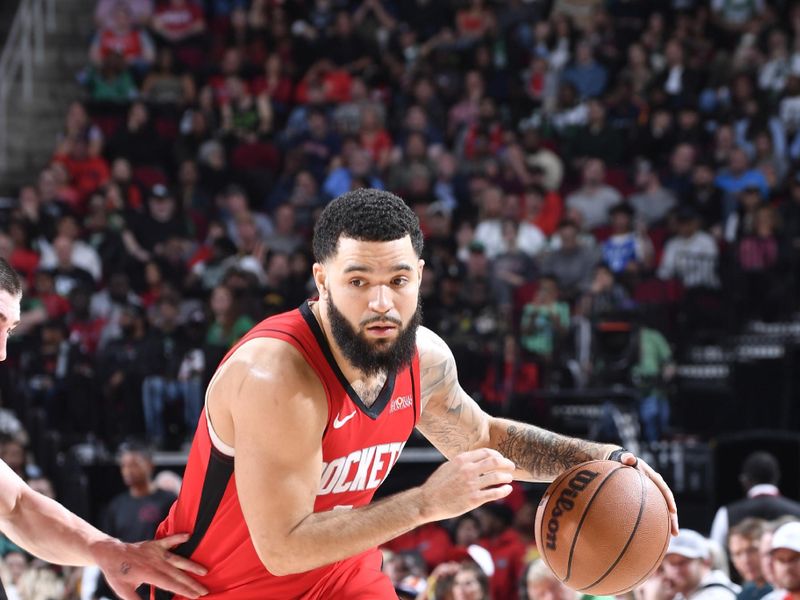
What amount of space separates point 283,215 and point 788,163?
5169mm

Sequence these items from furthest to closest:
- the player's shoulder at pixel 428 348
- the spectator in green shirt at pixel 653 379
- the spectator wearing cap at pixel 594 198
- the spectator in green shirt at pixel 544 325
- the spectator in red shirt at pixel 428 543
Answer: the spectator wearing cap at pixel 594 198 < the spectator in green shirt at pixel 544 325 < the spectator in green shirt at pixel 653 379 < the spectator in red shirt at pixel 428 543 < the player's shoulder at pixel 428 348

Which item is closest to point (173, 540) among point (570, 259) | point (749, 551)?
point (749, 551)

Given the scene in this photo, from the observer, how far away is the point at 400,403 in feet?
12.9

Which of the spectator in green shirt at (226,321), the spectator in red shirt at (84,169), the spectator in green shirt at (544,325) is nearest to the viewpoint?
the spectator in green shirt at (544,325)

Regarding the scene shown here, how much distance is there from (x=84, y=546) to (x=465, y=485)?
4.40 feet

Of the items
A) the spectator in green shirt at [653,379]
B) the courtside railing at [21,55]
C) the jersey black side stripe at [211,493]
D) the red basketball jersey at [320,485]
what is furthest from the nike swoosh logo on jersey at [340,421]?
the courtside railing at [21,55]

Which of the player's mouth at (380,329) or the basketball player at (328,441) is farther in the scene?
the player's mouth at (380,329)

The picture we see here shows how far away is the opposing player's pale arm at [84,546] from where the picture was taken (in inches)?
150

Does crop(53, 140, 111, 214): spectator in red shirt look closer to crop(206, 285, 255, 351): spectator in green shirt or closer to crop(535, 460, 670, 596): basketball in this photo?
crop(206, 285, 255, 351): spectator in green shirt

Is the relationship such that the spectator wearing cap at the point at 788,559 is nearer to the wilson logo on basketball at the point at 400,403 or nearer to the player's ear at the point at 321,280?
the wilson logo on basketball at the point at 400,403

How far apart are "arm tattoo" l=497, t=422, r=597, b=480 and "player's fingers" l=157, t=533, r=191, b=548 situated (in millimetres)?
1181

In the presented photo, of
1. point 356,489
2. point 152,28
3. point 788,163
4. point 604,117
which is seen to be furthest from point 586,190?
point 356,489

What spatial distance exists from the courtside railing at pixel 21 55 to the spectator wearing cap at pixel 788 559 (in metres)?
11.7

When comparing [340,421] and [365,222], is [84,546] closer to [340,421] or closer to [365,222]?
[340,421]
